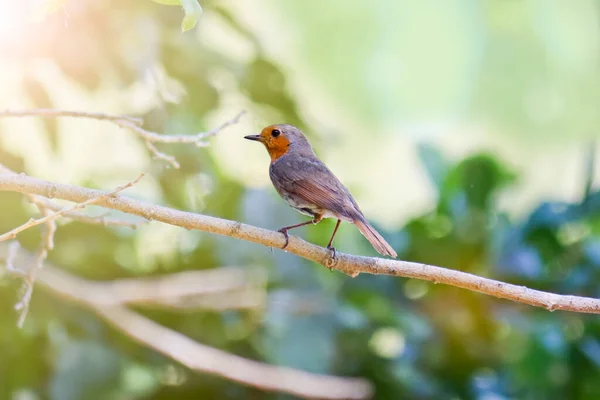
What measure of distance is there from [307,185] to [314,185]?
3 cm

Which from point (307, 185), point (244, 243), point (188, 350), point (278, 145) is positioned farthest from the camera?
point (244, 243)

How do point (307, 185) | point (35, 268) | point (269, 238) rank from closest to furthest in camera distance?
1. point (269, 238)
2. point (35, 268)
3. point (307, 185)

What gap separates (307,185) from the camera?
2.96 meters

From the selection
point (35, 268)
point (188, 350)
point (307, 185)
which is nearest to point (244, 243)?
point (188, 350)

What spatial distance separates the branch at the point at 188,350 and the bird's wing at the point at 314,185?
91cm

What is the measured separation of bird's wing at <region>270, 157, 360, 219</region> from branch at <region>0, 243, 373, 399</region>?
35.7 inches

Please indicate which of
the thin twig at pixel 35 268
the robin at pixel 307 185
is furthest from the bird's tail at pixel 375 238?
the thin twig at pixel 35 268

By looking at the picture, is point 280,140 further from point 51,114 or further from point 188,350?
point 51,114

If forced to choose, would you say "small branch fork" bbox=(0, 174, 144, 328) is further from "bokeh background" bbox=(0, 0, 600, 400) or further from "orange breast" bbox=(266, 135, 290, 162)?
"orange breast" bbox=(266, 135, 290, 162)

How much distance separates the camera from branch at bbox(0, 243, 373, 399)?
3.52 meters

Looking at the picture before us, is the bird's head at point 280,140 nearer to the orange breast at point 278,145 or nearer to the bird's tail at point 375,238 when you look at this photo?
the orange breast at point 278,145

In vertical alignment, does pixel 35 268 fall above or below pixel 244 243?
above

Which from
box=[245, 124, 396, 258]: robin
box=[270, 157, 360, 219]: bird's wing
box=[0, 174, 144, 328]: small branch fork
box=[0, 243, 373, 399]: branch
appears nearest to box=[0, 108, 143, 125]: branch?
box=[0, 174, 144, 328]: small branch fork

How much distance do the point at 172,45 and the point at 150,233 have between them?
119 centimetres
